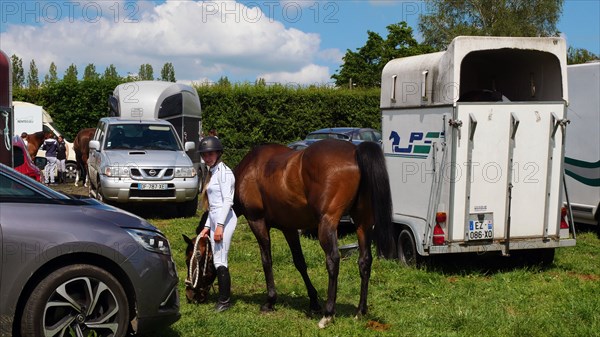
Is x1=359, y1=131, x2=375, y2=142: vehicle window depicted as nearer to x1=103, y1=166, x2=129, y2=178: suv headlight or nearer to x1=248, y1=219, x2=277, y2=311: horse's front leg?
x1=103, y1=166, x2=129, y2=178: suv headlight

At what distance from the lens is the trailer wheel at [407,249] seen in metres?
9.69

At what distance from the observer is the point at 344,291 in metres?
8.38

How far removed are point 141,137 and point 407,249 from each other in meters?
8.23

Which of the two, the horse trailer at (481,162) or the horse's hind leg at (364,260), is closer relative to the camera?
the horse's hind leg at (364,260)

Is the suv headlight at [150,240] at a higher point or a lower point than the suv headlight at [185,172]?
higher

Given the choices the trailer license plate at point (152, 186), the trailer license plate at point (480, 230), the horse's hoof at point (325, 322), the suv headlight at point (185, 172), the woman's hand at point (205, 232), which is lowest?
the horse's hoof at point (325, 322)

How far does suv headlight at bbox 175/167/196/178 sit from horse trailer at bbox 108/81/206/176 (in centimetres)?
580

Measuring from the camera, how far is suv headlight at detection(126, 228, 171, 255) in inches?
218

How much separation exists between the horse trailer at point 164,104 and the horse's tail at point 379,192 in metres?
14.9

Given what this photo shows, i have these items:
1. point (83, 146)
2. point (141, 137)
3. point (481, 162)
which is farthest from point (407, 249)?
point (83, 146)

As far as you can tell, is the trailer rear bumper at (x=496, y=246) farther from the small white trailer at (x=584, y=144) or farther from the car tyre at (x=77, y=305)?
the car tyre at (x=77, y=305)

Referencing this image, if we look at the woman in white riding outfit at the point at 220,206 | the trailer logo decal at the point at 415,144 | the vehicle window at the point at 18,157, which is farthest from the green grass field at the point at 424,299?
the vehicle window at the point at 18,157

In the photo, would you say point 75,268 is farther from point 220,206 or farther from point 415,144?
point 415,144

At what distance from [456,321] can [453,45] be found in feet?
12.1
